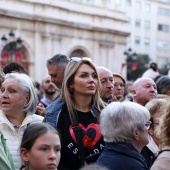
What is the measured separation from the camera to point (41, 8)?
1441 inches

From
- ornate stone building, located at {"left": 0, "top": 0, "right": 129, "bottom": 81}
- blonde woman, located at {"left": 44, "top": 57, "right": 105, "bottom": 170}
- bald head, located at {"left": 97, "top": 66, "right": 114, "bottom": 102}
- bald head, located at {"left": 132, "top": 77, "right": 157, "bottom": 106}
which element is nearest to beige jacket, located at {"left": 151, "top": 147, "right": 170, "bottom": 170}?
blonde woman, located at {"left": 44, "top": 57, "right": 105, "bottom": 170}

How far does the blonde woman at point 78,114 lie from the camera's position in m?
4.80

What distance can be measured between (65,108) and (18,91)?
1.75ft

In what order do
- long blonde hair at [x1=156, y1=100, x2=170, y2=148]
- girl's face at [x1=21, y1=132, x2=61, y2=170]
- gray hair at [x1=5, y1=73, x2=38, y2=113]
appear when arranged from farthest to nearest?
gray hair at [x1=5, y1=73, x2=38, y2=113] < long blonde hair at [x1=156, y1=100, x2=170, y2=148] < girl's face at [x1=21, y1=132, x2=61, y2=170]

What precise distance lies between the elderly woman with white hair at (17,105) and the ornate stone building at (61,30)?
2645cm

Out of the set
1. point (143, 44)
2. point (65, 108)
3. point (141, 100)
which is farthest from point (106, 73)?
point (143, 44)

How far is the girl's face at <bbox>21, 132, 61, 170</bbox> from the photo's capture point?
3.83 metres

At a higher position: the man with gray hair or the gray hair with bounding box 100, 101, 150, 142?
the man with gray hair

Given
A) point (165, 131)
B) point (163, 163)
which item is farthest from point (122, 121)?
point (163, 163)

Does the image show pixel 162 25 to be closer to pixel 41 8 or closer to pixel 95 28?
pixel 95 28

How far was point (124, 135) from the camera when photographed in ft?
14.0

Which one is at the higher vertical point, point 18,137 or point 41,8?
point 41,8

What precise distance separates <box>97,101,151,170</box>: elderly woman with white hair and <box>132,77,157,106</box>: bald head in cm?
235

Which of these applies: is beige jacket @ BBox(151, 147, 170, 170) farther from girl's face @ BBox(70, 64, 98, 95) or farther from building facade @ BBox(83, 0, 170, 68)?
building facade @ BBox(83, 0, 170, 68)
